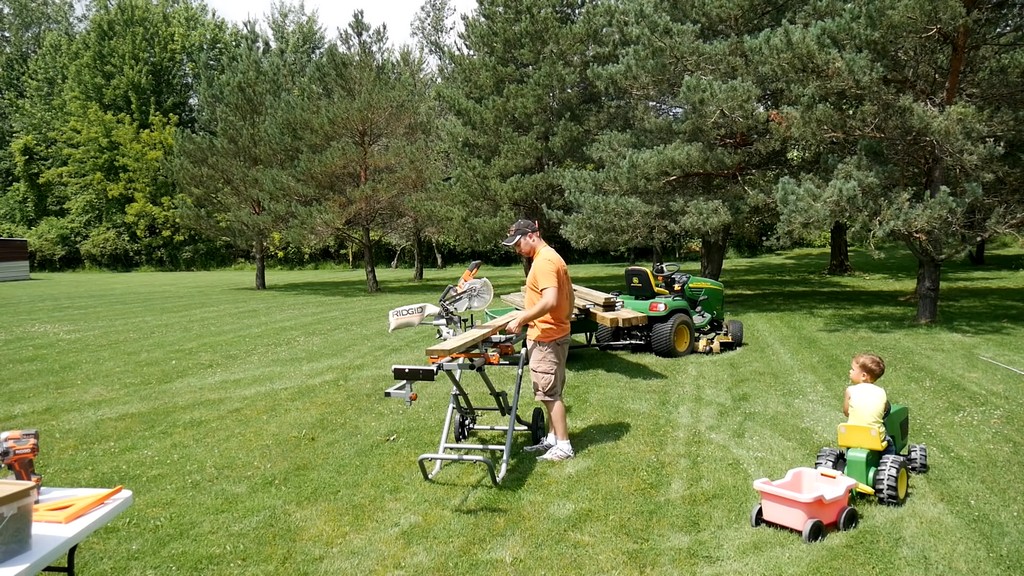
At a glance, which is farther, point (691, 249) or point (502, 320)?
point (691, 249)

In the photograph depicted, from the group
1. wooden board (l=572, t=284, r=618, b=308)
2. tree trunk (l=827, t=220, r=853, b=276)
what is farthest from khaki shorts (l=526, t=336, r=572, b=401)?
tree trunk (l=827, t=220, r=853, b=276)

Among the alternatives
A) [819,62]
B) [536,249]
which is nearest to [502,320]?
[536,249]

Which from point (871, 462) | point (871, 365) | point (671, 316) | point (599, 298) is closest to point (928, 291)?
point (671, 316)

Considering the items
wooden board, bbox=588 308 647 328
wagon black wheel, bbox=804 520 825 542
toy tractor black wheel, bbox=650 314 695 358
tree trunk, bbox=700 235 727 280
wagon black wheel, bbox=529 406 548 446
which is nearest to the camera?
wagon black wheel, bbox=804 520 825 542

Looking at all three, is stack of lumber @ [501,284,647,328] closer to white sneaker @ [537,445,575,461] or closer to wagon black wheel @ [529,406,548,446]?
wagon black wheel @ [529,406,548,446]

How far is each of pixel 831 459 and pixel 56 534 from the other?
4.61 meters

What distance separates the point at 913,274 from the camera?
78.9ft

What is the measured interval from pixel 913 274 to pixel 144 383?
2434 centimetres

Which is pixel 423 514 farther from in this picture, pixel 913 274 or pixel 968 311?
pixel 913 274

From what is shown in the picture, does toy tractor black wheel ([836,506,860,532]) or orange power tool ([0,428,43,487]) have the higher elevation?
orange power tool ([0,428,43,487])

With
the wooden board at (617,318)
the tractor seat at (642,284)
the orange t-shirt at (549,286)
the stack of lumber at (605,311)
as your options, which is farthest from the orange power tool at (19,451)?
the tractor seat at (642,284)

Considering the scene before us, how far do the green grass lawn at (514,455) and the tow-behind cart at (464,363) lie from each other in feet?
0.81

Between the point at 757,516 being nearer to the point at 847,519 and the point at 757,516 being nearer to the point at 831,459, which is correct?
the point at 847,519

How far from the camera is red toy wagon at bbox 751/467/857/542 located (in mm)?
4176
